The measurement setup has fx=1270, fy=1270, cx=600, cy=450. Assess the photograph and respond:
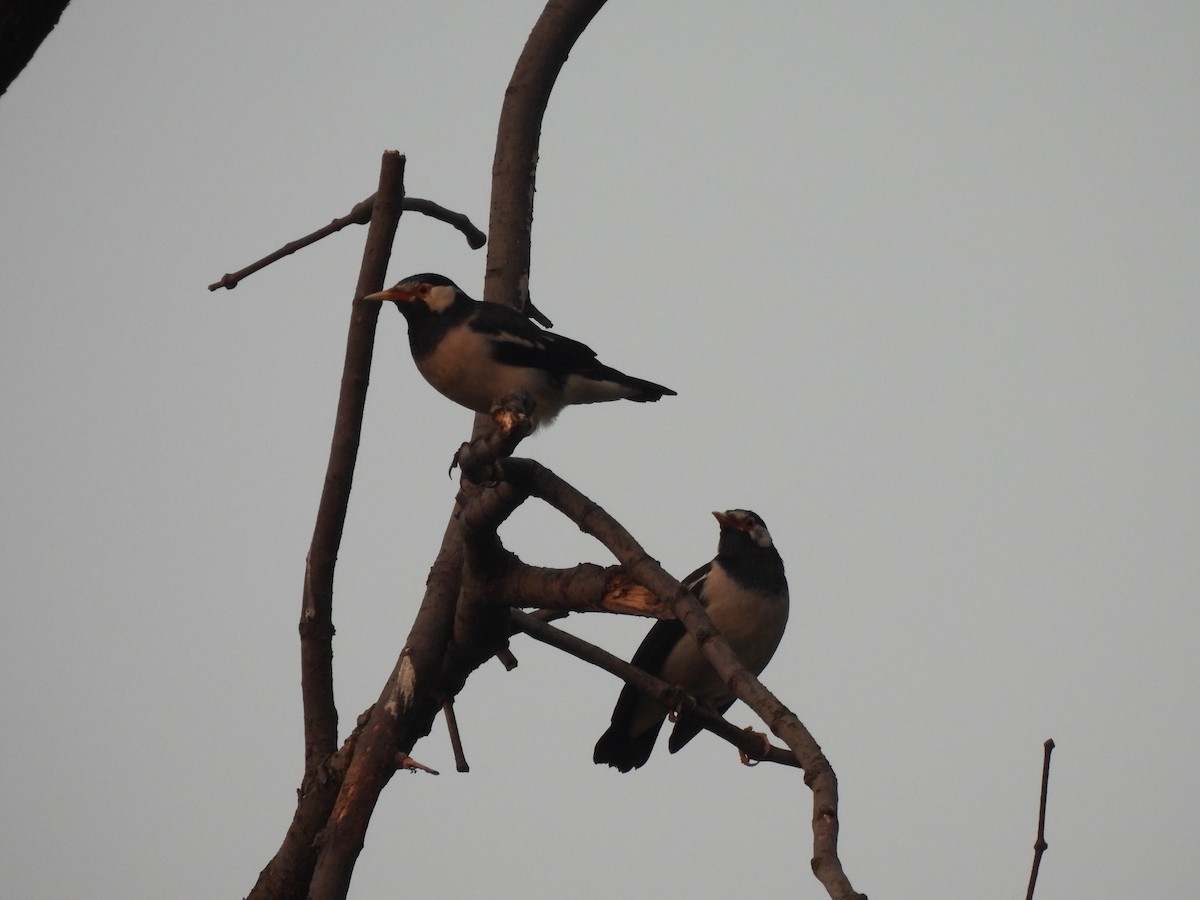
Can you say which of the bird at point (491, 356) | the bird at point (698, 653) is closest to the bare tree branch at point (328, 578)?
the bird at point (491, 356)

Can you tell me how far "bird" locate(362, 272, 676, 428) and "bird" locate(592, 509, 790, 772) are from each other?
0.96m

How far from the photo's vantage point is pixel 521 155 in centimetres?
479

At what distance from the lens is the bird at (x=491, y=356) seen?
4.84 metres

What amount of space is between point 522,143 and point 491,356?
2.66 feet

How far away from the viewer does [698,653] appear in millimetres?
5574

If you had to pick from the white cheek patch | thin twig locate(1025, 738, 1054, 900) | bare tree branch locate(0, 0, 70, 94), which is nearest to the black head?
the white cheek patch

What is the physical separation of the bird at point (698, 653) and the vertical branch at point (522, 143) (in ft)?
5.60

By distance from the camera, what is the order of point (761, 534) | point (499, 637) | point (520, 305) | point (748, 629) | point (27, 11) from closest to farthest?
point (27, 11) → point (499, 637) → point (520, 305) → point (748, 629) → point (761, 534)

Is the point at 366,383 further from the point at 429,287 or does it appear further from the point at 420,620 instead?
the point at 429,287

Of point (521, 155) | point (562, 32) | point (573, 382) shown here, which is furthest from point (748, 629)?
point (562, 32)

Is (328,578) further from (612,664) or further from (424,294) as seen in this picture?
(424,294)

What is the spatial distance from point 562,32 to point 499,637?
2.42m

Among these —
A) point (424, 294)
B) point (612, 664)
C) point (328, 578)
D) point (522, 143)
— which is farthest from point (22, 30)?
point (424, 294)

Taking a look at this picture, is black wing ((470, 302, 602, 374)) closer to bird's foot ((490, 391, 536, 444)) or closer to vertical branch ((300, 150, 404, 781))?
vertical branch ((300, 150, 404, 781))
